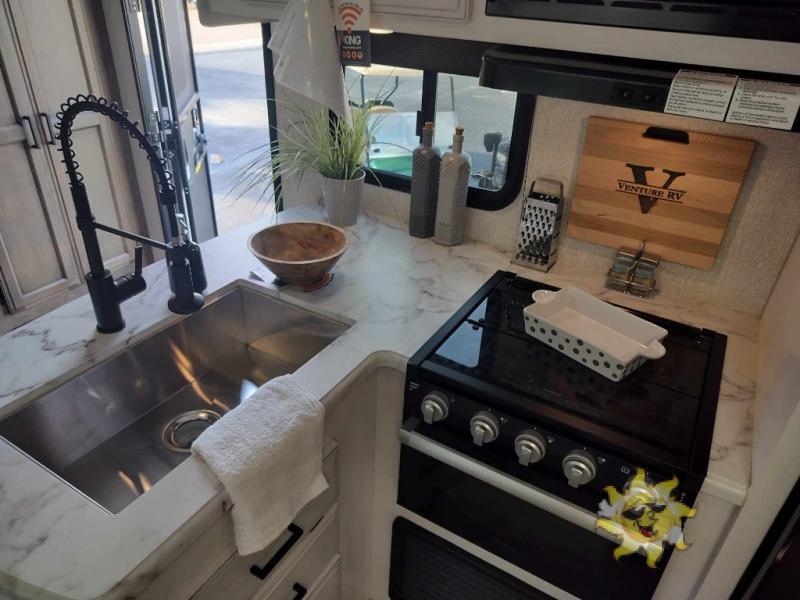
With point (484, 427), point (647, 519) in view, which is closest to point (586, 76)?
point (484, 427)

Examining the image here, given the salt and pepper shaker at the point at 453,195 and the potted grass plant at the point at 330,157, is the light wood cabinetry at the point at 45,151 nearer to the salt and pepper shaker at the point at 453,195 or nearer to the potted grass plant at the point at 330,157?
the potted grass plant at the point at 330,157

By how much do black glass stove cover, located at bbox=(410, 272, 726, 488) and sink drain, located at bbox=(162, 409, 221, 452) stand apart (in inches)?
21.7

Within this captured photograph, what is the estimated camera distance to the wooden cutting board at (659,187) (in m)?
1.22

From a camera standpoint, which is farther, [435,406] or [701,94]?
[435,406]

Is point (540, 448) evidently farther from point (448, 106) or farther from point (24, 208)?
point (24, 208)

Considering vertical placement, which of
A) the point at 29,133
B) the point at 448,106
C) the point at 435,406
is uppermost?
the point at 448,106

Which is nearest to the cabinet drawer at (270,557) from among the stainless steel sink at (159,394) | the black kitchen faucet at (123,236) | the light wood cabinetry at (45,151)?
the stainless steel sink at (159,394)

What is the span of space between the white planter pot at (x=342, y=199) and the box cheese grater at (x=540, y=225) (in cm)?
53

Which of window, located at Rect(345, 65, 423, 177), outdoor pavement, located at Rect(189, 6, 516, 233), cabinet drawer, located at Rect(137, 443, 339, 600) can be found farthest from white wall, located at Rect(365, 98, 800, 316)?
cabinet drawer, located at Rect(137, 443, 339, 600)

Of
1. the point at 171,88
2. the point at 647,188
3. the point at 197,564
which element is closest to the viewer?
the point at 197,564

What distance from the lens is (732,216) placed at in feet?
4.14

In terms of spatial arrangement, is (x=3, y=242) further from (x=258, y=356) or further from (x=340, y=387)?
(x=340, y=387)

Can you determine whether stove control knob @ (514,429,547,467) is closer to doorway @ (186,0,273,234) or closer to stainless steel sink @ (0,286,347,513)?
stainless steel sink @ (0,286,347,513)

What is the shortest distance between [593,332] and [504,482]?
406mm
